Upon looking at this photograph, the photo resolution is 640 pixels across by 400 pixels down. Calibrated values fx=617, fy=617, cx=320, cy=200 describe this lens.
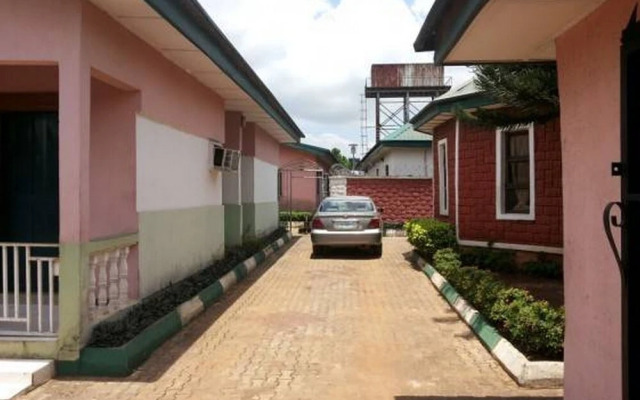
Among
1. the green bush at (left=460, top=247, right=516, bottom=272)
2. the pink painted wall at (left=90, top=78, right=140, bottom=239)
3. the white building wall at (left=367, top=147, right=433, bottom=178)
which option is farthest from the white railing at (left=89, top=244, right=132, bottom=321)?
the white building wall at (left=367, top=147, right=433, bottom=178)

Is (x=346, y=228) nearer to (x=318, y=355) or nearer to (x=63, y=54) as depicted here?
(x=318, y=355)

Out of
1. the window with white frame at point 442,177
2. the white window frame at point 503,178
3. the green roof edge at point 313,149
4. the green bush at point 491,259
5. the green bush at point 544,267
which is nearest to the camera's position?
the green bush at point 544,267

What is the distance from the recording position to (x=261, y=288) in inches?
382

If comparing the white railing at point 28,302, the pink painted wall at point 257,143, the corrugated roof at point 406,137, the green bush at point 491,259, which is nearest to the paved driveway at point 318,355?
the white railing at point 28,302

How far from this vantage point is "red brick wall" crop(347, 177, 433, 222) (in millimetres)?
21531

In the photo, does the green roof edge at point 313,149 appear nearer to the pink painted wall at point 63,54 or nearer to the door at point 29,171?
the door at point 29,171

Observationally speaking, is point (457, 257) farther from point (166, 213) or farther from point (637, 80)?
point (637, 80)

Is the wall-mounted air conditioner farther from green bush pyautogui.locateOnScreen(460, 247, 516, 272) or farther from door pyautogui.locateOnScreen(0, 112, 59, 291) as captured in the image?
green bush pyautogui.locateOnScreen(460, 247, 516, 272)

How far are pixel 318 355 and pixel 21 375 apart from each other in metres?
2.55

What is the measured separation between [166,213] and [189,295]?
1.09 meters

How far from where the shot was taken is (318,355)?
19.3 feet

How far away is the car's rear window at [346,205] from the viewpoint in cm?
1402

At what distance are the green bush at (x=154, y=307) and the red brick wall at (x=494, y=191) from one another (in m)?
4.53

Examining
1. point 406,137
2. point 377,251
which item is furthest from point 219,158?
point 406,137
